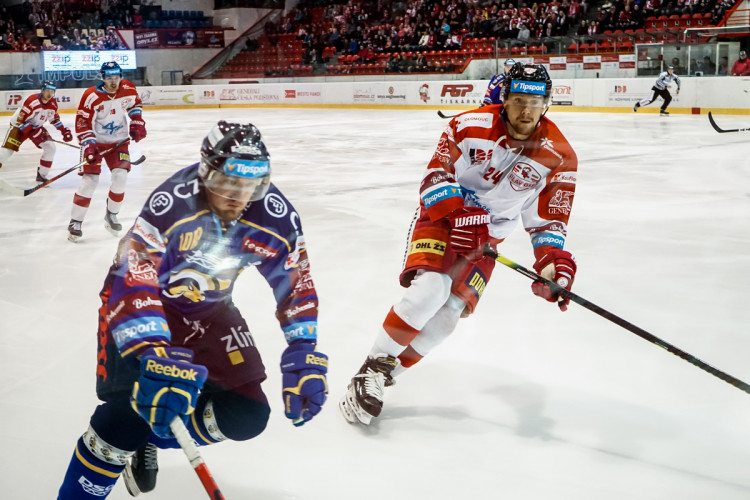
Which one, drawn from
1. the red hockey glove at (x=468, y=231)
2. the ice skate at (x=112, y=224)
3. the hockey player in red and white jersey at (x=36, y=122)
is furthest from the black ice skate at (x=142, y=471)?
the hockey player in red and white jersey at (x=36, y=122)

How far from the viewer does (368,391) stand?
8.16 ft

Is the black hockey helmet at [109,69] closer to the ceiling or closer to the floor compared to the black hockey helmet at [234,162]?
closer to the ceiling

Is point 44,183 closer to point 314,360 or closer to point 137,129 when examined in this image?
point 137,129

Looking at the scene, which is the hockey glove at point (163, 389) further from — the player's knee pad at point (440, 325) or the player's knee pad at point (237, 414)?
the player's knee pad at point (440, 325)

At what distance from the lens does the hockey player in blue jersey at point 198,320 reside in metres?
1.55

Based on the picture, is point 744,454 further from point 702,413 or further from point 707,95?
point 707,95

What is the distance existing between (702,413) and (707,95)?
42.8ft

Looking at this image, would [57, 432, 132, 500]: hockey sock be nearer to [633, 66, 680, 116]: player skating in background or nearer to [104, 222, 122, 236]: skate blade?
[104, 222, 122, 236]: skate blade

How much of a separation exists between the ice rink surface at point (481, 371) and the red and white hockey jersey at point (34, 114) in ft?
5.62

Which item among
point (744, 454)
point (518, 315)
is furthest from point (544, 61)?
point (744, 454)

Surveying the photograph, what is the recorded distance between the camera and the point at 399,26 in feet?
72.6

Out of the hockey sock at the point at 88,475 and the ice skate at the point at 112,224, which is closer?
the hockey sock at the point at 88,475

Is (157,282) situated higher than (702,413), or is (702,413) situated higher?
(157,282)

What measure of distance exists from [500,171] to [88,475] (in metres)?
1.59
